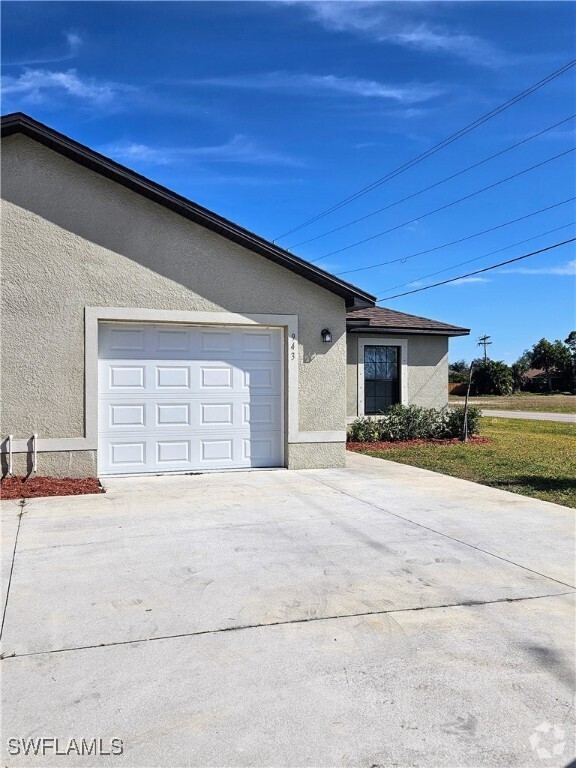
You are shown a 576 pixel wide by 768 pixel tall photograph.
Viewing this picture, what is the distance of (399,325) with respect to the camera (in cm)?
1558

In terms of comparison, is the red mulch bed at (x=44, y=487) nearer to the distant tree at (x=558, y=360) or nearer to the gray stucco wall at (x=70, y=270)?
the gray stucco wall at (x=70, y=270)

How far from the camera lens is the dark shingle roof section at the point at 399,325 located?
1495 centimetres

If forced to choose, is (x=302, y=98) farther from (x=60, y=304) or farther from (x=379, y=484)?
(x=379, y=484)

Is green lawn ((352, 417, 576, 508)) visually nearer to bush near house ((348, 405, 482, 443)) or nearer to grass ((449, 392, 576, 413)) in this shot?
bush near house ((348, 405, 482, 443))

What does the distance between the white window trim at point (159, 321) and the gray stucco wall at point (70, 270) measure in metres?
0.10

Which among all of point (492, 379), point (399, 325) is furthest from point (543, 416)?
point (492, 379)

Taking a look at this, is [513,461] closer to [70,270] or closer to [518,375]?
[70,270]

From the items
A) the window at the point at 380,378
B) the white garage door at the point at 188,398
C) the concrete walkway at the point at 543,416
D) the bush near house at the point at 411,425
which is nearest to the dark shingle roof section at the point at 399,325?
the window at the point at 380,378

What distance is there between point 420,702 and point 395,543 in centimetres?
274

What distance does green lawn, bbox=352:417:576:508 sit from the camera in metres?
8.76

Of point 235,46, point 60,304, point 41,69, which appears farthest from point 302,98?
point 60,304

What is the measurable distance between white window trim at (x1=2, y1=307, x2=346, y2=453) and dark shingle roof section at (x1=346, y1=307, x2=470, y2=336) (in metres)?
4.68

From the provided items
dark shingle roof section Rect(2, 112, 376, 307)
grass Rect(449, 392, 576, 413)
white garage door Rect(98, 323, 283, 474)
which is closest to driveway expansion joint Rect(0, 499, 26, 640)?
white garage door Rect(98, 323, 283, 474)

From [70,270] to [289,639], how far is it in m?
6.82
